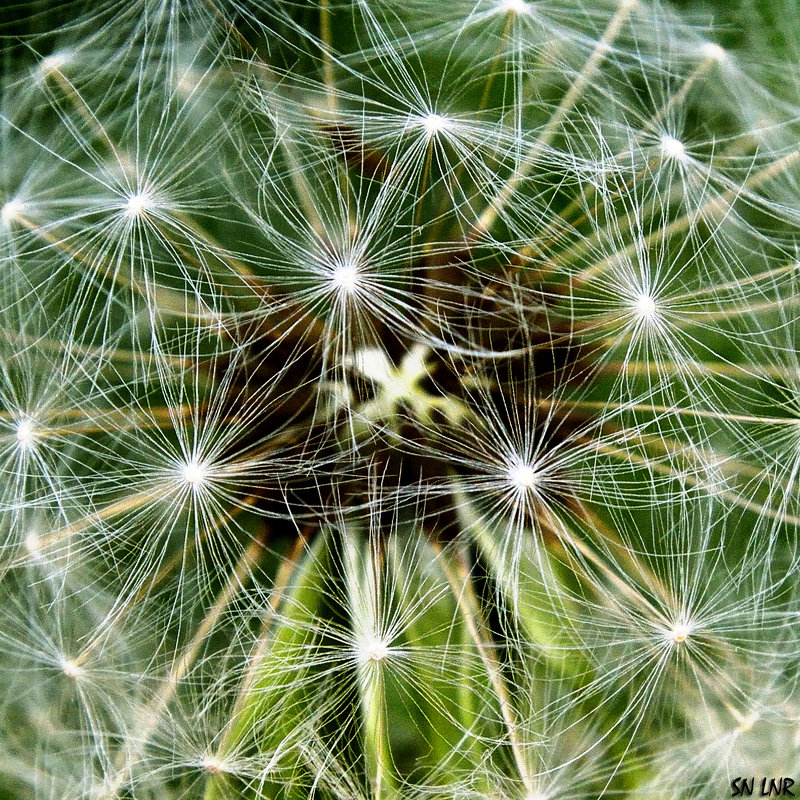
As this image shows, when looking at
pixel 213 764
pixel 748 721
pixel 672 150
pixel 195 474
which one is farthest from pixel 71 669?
pixel 672 150

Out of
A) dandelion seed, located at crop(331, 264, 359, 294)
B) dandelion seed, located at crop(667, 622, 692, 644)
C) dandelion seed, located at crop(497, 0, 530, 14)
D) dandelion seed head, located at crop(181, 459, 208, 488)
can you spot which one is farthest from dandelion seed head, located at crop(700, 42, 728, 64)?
dandelion seed head, located at crop(181, 459, 208, 488)

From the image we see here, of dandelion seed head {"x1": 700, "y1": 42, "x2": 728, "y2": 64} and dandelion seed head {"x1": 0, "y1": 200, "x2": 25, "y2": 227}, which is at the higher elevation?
dandelion seed head {"x1": 700, "y1": 42, "x2": 728, "y2": 64}

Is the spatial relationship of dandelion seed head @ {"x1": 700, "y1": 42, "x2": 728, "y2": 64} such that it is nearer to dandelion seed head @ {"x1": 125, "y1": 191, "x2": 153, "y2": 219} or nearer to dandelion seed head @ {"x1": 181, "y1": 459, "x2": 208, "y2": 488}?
dandelion seed head @ {"x1": 125, "y1": 191, "x2": 153, "y2": 219}

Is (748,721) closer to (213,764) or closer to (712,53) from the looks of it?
(213,764)

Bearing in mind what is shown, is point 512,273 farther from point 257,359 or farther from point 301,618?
point 301,618

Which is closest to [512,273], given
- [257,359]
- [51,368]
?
[257,359]

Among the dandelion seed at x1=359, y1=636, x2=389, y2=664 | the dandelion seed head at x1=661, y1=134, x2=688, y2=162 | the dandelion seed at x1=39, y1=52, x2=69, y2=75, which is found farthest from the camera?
the dandelion seed at x1=39, y1=52, x2=69, y2=75
